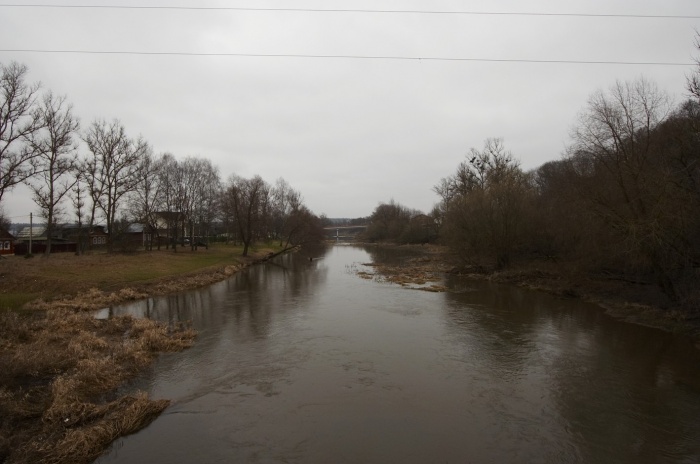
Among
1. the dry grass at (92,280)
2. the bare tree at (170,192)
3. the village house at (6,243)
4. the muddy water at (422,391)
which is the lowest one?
the muddy water at (422,391)

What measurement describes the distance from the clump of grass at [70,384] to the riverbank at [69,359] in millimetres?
17

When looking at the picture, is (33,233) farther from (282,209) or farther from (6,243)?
(282,209)

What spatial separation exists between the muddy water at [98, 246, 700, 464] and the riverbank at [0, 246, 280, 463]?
67 centimetres

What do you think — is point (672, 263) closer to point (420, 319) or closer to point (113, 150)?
point (420, 319)

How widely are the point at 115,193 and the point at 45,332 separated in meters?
27.8

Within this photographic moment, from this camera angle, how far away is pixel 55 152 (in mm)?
29984

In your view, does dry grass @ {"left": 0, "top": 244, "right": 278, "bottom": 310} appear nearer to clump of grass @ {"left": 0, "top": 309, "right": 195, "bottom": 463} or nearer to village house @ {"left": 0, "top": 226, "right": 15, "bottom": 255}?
clump of grass @ {"left": 0, "top": 309, "right": 195, "bottom": 463}

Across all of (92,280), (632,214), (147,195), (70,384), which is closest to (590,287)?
(632,214)

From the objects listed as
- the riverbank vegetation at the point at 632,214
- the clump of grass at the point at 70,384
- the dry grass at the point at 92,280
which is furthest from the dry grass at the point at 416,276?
the clump of grass at the point at 70,384

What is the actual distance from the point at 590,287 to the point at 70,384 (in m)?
24.9

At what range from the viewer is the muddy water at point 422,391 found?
24.5 feet

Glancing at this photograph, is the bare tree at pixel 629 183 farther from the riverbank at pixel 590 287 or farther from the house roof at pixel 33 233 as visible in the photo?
the house roof at pixel 33 233

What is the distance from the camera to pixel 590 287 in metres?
23.0

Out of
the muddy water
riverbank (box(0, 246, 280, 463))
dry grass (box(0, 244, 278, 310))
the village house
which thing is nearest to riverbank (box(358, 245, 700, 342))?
the muddy water
